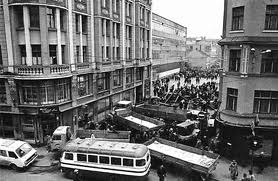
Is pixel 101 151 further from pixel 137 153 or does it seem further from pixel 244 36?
pixel 244 36

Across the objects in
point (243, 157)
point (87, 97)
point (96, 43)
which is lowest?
point (243, 157)

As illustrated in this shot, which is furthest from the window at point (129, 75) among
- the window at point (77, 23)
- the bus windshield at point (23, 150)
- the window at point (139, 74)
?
the bus windshield at point (23, 150)

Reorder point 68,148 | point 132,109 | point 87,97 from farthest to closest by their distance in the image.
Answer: point 132,109 → point 87,97 → point 68,148

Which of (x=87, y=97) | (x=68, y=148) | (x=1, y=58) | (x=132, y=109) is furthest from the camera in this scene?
(x=132, y=109)

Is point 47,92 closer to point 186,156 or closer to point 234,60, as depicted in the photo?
point 186,156

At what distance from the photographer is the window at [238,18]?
2070 cm

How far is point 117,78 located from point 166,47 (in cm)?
3754

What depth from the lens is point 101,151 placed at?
56.4 feet

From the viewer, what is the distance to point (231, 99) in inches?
858

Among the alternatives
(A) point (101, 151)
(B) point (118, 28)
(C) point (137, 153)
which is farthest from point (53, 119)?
(B) point (118, 28)

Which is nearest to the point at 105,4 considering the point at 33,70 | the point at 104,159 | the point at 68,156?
the point at 33,70

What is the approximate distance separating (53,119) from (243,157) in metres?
18.1

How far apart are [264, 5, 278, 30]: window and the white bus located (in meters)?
14.0

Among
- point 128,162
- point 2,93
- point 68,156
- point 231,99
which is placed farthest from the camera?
point 2,93
